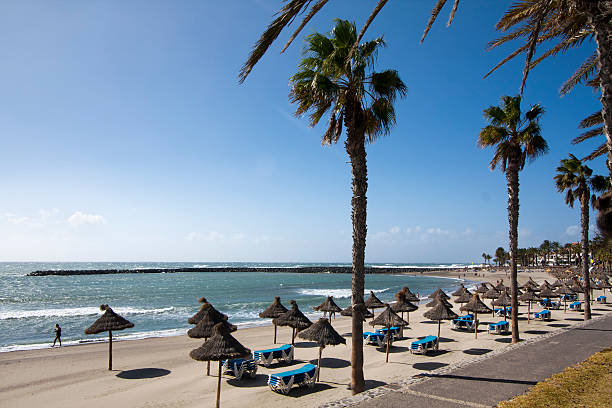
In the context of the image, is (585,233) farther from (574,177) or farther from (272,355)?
(272,355)

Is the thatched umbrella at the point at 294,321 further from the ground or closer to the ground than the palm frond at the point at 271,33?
closer to the ground

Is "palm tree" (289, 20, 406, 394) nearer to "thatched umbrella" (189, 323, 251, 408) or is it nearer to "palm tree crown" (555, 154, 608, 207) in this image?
"thatched umbrella" (189, 323, 251, 408)

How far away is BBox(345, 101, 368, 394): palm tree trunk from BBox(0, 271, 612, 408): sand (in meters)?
2.12

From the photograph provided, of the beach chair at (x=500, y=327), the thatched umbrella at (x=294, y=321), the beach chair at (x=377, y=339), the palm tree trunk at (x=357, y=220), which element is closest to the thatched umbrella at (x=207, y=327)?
the thatched umbrella at (x=294, y=321)

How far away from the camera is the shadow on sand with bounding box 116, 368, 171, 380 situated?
48.5ft

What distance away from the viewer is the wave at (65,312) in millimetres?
34531

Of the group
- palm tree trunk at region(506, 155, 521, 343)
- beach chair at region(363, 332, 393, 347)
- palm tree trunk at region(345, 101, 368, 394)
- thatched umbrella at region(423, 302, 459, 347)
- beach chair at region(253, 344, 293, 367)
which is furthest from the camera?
beach chair at region(363, 332, 393, 347)

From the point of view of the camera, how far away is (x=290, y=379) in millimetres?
11938

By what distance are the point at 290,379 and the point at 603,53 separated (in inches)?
456

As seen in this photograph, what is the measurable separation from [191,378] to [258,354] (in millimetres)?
2831

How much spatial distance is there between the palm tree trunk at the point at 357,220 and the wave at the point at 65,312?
3152cm

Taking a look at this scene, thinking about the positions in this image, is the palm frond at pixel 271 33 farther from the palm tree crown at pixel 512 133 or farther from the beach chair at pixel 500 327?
the beach chair at pixel 500 327

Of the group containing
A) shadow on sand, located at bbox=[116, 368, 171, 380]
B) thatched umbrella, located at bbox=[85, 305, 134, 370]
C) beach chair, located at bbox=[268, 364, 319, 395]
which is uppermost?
thatched umbrella, located at bbox=[85, 305, 134, 370]

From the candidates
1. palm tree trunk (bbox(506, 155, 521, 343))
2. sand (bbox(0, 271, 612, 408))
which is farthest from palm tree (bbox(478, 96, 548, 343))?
sand (bbox(0, 271, 612, 408))
